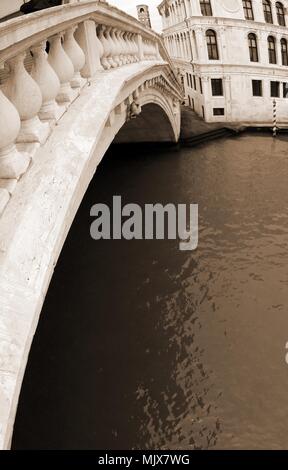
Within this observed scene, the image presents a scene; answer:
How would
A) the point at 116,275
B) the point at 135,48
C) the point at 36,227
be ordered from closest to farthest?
the point at 36,227 → the point at 116,275 → the point at 135,48

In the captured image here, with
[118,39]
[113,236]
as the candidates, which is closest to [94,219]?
[113,236]

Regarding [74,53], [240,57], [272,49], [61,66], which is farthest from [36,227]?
[272,49]

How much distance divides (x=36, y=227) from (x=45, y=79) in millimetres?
1106

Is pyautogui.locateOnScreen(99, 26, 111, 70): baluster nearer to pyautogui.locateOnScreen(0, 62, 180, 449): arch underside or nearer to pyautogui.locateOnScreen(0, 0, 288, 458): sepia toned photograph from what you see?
pyautogui.locateOnScreen(0, 0, 288, 458): sepia toned photograph

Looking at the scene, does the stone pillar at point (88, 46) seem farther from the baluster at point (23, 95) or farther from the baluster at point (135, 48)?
the baluster at point (135, 48)

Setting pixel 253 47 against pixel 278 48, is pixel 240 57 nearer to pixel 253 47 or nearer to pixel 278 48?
pixel 253 47

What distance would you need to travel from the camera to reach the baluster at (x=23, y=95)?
2.07 metres

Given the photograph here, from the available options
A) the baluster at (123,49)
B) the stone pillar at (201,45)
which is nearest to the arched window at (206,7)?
the stone pillar at (201,45)

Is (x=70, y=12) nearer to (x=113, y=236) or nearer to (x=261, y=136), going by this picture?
(x=113, y=236)

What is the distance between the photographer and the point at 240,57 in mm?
18203

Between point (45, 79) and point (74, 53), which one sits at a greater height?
point (74, 53)

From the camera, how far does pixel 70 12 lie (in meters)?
2.83

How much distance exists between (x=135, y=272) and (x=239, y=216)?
3365mm
